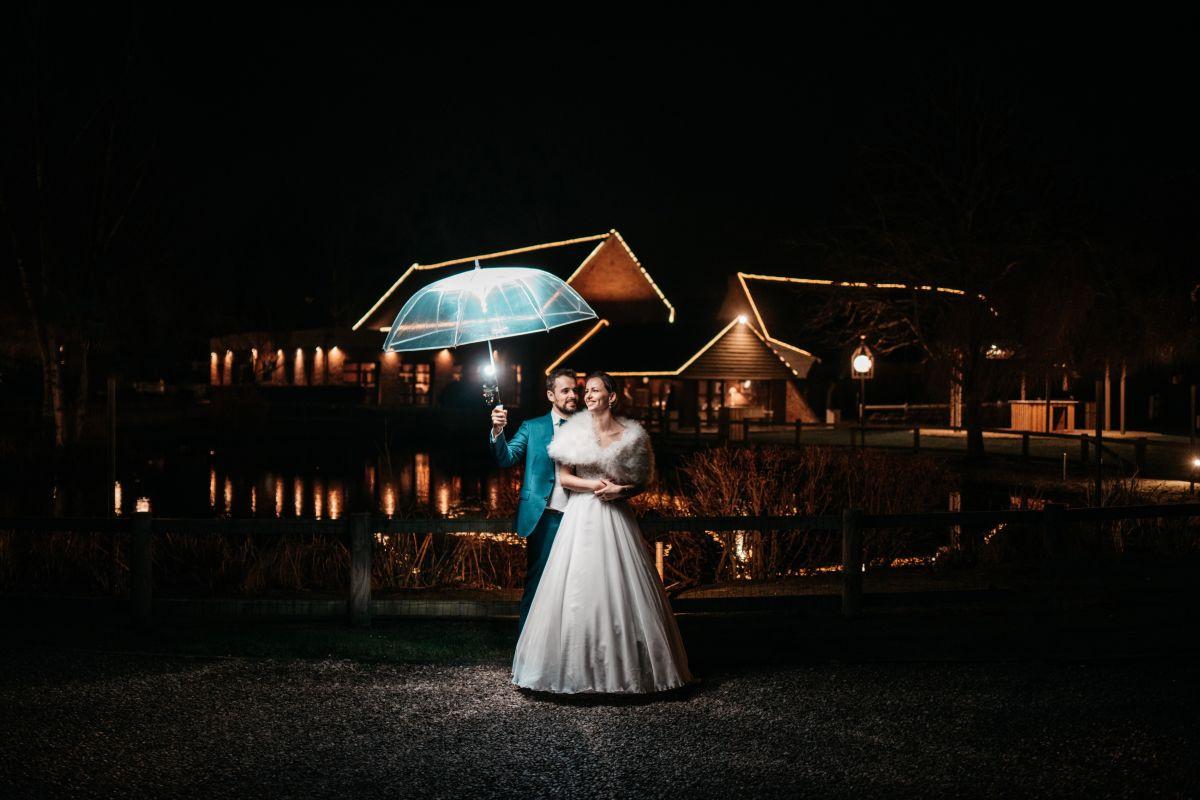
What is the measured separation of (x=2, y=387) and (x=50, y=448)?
35.7m

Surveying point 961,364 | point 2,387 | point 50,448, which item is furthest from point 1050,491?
point 2,387

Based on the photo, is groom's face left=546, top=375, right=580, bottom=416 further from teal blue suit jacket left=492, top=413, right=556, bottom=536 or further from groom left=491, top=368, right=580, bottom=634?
teal blue suit jacket left=492, top=413, right=556, bottom=536

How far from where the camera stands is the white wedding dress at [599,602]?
625 centimetres

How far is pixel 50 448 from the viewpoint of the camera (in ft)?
86.9

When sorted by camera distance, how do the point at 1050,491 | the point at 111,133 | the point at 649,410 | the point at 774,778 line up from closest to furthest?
the point at 774,778 → the point at 1050,491 → the point at 111,133 → the point at 649,410

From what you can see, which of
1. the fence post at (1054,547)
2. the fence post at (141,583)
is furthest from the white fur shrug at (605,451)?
the fence post at (1054,547)

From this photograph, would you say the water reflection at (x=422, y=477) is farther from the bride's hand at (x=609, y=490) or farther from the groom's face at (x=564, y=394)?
the bride's hand at (x=609, y=490)

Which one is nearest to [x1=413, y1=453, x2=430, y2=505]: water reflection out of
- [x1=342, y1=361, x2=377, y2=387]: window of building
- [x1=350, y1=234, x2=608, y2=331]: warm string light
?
[x1=350, y1=234, x2=608, y2=331]: warm string light

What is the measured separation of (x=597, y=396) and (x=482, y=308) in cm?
161

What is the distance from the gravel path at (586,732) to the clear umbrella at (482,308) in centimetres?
230

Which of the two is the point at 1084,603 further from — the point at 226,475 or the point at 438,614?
the point at 226,475

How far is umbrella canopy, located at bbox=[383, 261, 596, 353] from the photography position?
301 inches

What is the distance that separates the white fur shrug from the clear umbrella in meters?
1.28

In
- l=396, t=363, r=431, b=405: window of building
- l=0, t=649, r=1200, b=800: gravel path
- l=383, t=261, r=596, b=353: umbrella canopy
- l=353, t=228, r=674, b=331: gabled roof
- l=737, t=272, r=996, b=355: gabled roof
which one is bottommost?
l=0, t=649, r=1200, b=800: gravel path
